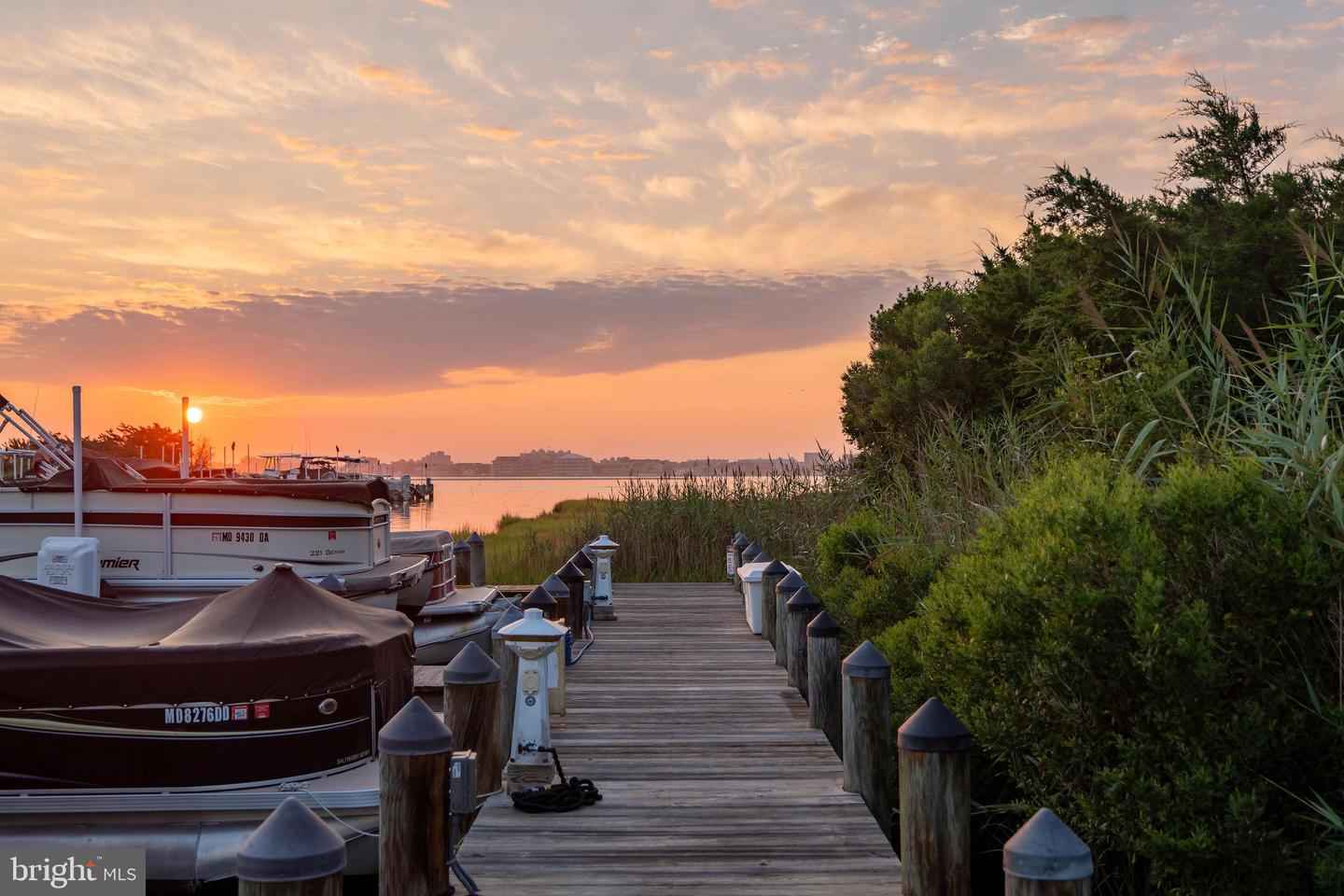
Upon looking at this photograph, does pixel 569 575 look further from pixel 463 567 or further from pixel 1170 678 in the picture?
pixel 463 567

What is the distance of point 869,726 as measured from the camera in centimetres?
638

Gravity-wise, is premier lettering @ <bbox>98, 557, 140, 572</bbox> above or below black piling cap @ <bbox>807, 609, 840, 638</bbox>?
above

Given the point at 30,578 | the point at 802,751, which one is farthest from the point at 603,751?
the point at 30,578

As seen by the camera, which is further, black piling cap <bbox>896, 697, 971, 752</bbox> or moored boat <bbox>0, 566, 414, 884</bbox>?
moored boat <bbox>0, 566, 414, 884</bbox>

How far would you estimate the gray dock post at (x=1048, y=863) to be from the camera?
3633 mm

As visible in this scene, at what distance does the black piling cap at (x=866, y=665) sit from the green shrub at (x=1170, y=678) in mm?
547

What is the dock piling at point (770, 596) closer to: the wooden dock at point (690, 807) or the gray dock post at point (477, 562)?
the wooden dock at point (690, 807)

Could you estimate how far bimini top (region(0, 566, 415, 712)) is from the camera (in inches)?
289

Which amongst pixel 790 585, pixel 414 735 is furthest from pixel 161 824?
pixel 790 585

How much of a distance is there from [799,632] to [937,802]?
441 centimetres

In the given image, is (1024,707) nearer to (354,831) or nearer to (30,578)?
(354,831)

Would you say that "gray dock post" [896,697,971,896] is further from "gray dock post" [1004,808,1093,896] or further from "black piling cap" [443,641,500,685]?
"black piling cap" [443,641,500,685]

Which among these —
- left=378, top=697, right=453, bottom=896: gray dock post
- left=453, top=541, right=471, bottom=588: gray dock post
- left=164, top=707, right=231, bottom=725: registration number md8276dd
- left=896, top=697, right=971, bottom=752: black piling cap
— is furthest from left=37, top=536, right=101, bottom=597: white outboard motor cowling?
left=896, top=697, right=971, bottom=752: black piling cap

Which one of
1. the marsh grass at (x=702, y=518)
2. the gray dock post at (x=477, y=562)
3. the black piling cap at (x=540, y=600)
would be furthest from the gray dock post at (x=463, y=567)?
the black piling cap at (x=540, y=600)
